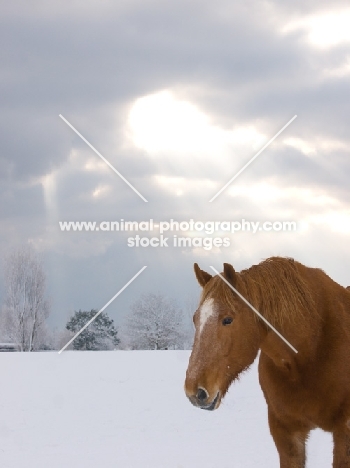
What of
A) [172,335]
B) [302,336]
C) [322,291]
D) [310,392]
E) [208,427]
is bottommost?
[208,427]

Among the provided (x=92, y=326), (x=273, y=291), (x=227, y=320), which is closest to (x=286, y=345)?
(x=273, y=291)

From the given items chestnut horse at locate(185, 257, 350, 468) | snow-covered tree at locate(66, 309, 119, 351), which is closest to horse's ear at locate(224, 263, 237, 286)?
chestnut horse at locate(185, 257, 350, 468)

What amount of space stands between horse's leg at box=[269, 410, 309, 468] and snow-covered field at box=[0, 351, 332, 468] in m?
3.58

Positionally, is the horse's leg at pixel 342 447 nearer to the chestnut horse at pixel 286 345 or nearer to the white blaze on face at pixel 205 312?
the chestnut horse at pixel 286 345

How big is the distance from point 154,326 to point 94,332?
5.09 metres

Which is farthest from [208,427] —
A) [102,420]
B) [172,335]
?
[172,335]

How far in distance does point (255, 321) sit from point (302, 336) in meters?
0.56

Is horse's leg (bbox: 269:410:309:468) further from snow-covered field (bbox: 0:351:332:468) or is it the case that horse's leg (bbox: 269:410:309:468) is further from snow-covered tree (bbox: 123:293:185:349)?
snow-covered tree (bbox: 123:293:185:349)

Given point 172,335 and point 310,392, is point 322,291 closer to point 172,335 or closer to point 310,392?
point 310,392

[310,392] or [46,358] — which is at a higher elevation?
[46,358]

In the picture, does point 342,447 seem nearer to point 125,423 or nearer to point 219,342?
point 219,342

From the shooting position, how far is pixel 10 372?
664 inches

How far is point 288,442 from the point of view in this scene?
15.5 feet

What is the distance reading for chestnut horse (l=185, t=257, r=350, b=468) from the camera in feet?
12.9
